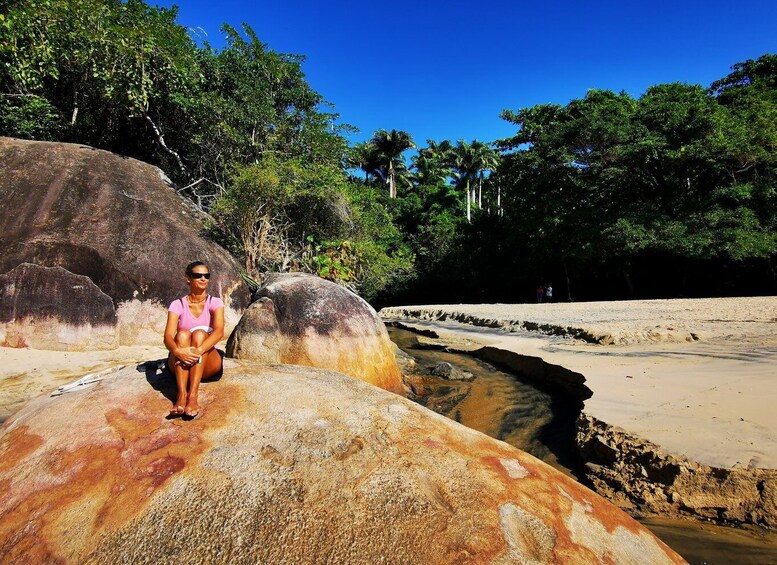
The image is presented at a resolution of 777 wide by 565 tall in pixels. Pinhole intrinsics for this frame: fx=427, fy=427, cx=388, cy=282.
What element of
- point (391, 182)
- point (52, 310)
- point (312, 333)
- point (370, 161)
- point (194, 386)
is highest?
point (370, 161)

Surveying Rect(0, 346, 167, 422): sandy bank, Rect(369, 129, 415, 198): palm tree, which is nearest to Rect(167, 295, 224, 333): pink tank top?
Rect(0, 346, 167, 422): sandy bank

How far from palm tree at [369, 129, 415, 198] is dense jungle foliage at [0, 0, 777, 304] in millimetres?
8228

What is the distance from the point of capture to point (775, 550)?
244cm

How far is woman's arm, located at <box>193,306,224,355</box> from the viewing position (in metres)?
2.75

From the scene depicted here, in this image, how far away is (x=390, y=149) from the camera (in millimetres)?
34562

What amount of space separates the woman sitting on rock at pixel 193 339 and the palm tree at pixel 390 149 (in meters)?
31.5

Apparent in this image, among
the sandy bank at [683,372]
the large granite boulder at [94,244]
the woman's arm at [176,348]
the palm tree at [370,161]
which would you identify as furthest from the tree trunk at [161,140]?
the palm tree at [370,161]

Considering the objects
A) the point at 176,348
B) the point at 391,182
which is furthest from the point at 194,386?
the point at 391,182

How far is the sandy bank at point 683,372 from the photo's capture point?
3.36 metres

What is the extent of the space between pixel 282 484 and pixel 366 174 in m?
35.7

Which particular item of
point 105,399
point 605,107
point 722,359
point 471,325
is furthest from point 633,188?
point 105,399

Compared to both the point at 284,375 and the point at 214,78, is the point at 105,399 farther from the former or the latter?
the point at 214,78

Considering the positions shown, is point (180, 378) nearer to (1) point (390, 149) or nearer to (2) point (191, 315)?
(2) point (191, 315)

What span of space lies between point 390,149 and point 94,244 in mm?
29391
